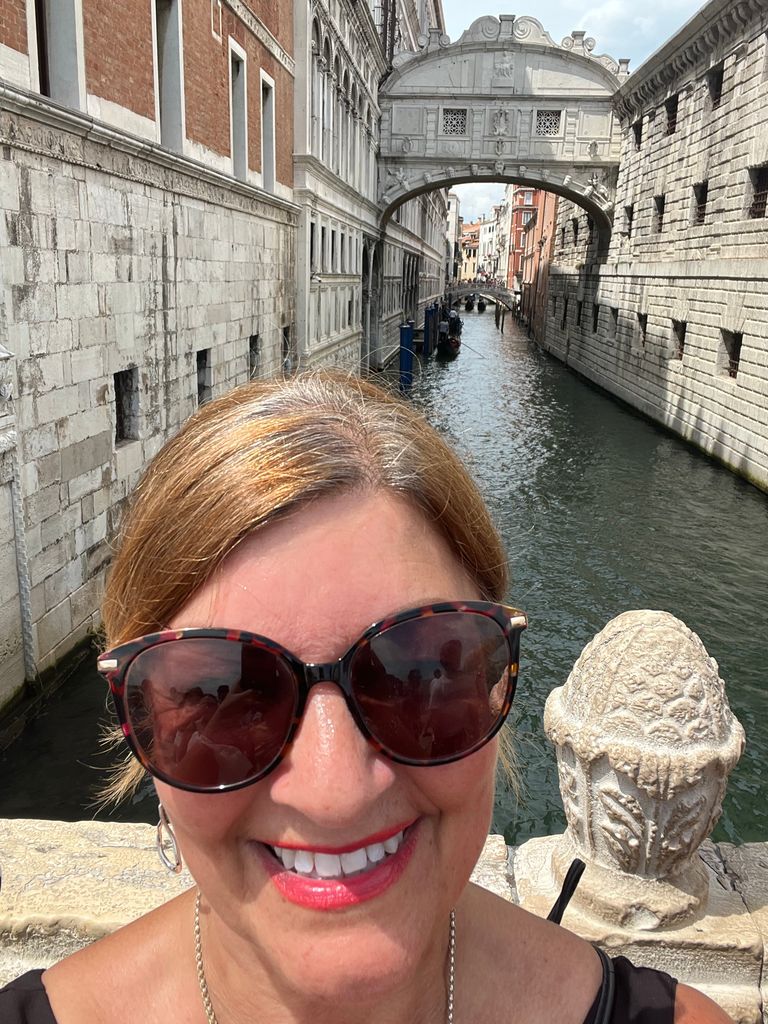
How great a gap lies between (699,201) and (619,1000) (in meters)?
18.1

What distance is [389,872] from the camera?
2.85 feet

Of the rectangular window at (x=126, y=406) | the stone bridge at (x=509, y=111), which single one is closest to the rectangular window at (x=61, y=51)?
the rectangular window at (x=126, y=406)

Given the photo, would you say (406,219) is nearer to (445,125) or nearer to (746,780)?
(445,125)

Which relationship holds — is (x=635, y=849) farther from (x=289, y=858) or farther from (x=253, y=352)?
(x=253, y=352)

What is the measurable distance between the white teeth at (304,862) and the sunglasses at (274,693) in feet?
0.32

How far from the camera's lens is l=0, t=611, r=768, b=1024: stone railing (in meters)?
2.01

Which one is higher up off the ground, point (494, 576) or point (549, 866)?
point (494, 576)

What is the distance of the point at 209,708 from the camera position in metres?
0.89

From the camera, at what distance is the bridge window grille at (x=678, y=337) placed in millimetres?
17000

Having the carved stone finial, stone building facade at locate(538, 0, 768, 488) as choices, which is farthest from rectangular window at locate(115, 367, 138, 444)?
stone building facade at locate(538, 0, 768, 488)

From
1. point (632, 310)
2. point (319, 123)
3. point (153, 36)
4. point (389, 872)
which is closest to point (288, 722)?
point (389, 872)

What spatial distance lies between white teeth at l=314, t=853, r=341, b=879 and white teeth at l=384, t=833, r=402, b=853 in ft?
0.18

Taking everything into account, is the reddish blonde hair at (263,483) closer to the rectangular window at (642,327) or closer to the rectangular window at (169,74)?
the rectangular window at (169,74)

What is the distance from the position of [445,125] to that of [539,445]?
1328 cm
